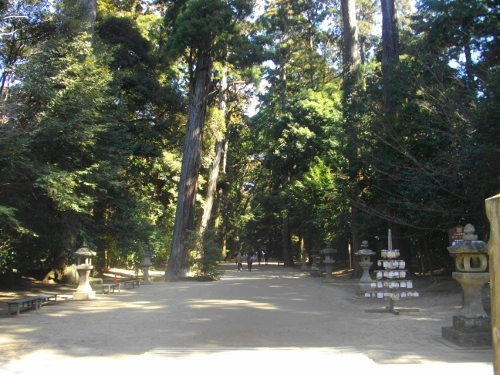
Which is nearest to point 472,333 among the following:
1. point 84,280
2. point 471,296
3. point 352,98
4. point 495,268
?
point 471,296

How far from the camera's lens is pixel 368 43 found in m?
37.2

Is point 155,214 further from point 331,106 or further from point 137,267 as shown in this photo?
point 331,106

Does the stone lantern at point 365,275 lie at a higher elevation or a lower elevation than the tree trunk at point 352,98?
lower

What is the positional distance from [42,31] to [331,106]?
69.4ft

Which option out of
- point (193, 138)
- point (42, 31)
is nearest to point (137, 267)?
point (193, 138)

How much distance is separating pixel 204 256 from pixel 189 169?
4642 millimetres

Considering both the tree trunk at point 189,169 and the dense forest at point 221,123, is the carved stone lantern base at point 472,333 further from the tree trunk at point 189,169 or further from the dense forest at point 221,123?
the tree trunk at point 189,169

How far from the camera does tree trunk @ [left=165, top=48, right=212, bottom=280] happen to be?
83.6ft

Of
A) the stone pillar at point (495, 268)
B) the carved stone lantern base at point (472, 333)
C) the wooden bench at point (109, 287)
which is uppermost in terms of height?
the stone pillar at point (495, 268)

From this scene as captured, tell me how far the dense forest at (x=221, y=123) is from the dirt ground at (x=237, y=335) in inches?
122

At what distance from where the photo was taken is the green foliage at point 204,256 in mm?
25578

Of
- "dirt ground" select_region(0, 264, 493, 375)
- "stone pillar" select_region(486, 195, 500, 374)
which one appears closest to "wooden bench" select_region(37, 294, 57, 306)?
"dirt ground" select_region(0, 264, 493, 375)

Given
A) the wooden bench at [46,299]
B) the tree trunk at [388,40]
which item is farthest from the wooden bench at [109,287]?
the tree trunk at [388,40]

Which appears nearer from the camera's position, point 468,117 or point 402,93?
point 468,117
